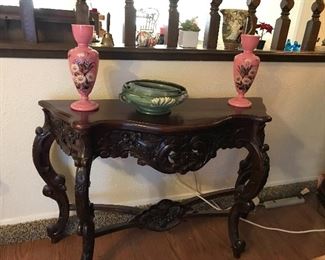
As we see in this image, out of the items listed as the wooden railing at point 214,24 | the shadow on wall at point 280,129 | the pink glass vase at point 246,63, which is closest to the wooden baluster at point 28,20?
the wooden railing at point 214,24

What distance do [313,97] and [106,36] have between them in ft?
3.70

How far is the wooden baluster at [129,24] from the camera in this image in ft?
3.89

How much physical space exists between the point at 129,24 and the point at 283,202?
1281 mm

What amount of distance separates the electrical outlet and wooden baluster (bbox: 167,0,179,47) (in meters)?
1.03

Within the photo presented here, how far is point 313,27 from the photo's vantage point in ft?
4.92

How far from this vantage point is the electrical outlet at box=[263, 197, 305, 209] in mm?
1751

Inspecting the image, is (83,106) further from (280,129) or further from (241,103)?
(280,129)

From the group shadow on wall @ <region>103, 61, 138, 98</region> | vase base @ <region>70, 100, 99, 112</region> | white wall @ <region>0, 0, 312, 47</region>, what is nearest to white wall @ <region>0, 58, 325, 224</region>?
shadow on wall @ <region>103, 61, 138, 98</region>

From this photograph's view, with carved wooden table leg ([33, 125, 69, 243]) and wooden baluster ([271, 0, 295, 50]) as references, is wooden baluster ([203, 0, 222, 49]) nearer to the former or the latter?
wooden baluster ([271, 0, 295, 50])

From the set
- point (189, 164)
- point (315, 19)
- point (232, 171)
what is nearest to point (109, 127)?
point (189, 164)

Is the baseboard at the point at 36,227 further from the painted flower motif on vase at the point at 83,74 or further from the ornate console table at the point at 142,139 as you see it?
the painted flower motif on vase at the point at 83,74

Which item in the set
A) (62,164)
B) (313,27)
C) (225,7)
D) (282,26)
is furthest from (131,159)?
(225,7)

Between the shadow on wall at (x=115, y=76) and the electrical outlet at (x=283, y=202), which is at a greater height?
the shadow on wall at (x=115, y=76)

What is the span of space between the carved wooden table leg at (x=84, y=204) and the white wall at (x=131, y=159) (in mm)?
345
